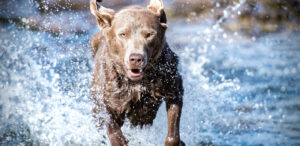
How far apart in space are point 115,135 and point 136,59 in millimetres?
951

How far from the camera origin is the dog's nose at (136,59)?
3611mm

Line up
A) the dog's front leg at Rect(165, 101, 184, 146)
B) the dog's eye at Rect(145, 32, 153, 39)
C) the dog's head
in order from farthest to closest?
1. the dog's front leg at Rect(165, 101, 184, 146)
2. the dog's eye at Rect(145, 32, 153, 39)
3. the dog's head

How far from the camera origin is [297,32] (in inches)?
522

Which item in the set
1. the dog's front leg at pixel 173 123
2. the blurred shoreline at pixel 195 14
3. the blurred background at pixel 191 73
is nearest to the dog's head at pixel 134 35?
the dog's front leg at pixel 173 123

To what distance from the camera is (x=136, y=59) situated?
11.9ft

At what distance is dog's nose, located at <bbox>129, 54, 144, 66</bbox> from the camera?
142 inches

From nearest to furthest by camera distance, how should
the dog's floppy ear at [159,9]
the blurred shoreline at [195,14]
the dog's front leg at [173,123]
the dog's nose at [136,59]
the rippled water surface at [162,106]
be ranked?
the dog's nose at [136,59] < the dog's front leg at [173,123] < the dog's floppy ear at [159,9] < the rippled water surface at [162,106] < the blurred shoreline at [195,14]

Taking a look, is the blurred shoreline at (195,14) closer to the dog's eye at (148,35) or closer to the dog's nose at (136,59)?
the dog's eye at (148,35)

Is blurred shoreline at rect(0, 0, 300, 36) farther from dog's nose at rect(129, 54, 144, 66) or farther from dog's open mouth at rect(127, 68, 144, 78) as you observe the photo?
dog's nose at rect(129, 54, 144, 66)

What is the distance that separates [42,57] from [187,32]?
6152 mm

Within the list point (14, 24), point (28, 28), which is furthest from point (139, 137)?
point (14, 24)

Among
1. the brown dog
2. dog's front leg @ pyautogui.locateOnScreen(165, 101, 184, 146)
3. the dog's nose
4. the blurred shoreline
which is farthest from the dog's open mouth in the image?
the blurred shoreline

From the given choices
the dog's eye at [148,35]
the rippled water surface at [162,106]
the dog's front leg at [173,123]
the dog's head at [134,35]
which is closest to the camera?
the dog's head at [134,35]

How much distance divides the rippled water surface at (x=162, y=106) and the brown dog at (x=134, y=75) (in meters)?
0.45
